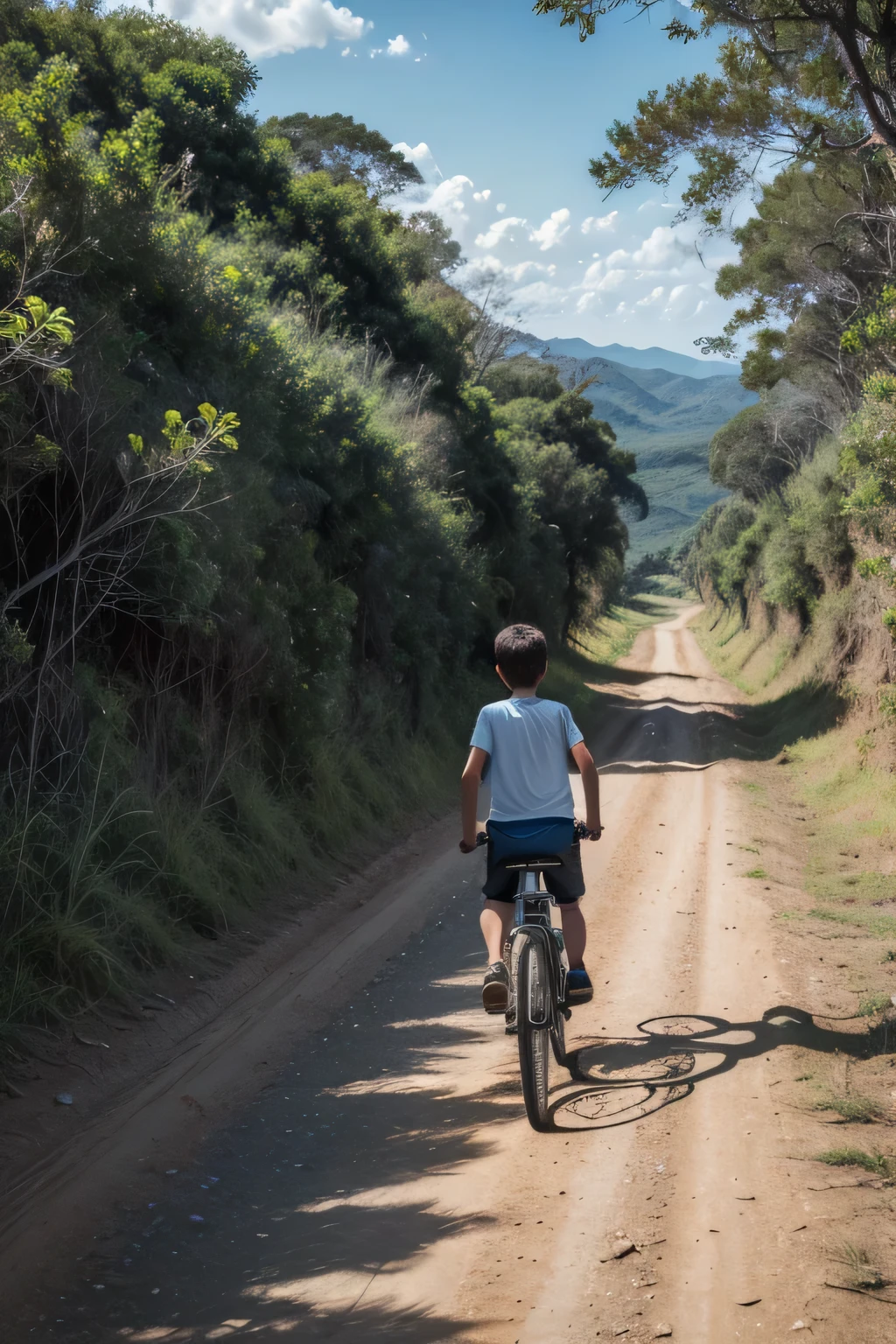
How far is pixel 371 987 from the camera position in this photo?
8.00 metres

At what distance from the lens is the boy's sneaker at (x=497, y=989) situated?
5.23m

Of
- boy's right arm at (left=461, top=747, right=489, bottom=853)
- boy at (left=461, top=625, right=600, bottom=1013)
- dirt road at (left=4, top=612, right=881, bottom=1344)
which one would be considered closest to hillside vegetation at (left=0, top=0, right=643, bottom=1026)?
dirt road at (left=4, top=612, right=881, bottom=1344)

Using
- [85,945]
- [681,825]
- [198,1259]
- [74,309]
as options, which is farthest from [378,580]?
[198,1259]

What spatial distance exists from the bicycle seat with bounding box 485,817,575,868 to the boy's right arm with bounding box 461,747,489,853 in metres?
0.19

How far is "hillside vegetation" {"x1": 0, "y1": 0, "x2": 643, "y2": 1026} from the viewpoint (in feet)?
23.9

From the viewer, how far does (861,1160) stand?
464 centimetres

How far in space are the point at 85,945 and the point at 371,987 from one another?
2.18m

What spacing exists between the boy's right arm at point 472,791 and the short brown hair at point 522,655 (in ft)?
1.39

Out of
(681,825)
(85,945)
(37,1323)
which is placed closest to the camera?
(37,1323)

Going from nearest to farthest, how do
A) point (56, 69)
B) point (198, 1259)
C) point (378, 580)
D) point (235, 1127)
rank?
point (198, 1259), point (235, 1127), point (56, 69), point (378, 580)

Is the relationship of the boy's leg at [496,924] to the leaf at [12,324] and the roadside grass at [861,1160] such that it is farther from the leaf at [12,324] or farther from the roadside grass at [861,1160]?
the leaf at [12,324]

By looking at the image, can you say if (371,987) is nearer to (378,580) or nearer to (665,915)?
(665,915)

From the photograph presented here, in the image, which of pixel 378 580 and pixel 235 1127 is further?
pixel 378 580

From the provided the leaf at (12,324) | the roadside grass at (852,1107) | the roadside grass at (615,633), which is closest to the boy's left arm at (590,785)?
the roadside grass at (852,1107)
